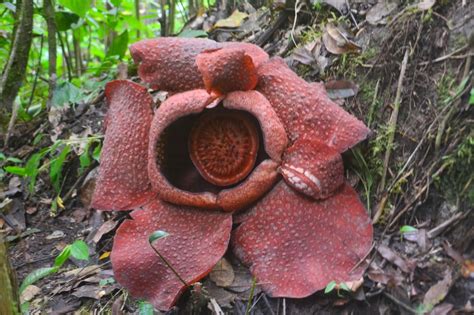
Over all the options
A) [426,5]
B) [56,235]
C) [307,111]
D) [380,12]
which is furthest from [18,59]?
[426,5]

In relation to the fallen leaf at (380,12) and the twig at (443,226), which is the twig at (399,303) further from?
the fallen leaf at (380,12)

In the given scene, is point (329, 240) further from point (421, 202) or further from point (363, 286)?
point (421, 202)

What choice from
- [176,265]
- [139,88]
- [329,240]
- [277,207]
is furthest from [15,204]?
[329,240]

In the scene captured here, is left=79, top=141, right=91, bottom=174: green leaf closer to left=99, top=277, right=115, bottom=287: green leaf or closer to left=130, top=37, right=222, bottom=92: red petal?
left=130, top=37, right=222, bottom=92: red petal

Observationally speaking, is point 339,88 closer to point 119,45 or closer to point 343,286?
point 343,286

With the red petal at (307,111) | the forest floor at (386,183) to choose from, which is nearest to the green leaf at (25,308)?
the forest floor at (386,183)

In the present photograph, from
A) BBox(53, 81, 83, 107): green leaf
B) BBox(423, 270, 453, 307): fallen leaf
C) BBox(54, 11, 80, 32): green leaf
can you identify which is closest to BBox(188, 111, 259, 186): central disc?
BBox(423, 270, 453, 307): fallen leaf

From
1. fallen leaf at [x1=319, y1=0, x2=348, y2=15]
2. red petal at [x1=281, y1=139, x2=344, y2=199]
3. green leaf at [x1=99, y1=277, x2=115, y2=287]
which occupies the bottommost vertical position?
green leaf at [x1=99, y1=277, x2=115, y2=287]
